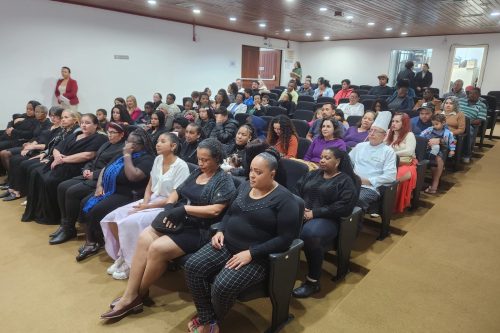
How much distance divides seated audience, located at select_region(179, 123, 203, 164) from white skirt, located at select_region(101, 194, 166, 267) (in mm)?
919

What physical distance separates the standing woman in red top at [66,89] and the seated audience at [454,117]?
22.1ft

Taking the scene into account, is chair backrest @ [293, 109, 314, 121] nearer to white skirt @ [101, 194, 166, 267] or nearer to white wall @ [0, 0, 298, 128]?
white skirt @ [101, 194, 166, 267]

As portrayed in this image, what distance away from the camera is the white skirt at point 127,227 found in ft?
8.18

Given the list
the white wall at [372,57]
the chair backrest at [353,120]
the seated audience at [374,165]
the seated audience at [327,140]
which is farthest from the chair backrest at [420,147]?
the white wall at [372,57]

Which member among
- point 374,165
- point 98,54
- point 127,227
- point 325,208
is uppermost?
point 98,54

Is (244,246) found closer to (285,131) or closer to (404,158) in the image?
(285,131)

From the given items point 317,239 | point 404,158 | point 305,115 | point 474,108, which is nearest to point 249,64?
point 305,115

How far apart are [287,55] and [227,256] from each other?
12432 millimetres

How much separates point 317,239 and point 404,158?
1.68 m

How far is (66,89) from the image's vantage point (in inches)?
276

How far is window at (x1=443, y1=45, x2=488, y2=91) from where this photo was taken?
33.0 feet

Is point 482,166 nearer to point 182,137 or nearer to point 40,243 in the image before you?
point 182,137

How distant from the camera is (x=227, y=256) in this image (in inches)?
79.7

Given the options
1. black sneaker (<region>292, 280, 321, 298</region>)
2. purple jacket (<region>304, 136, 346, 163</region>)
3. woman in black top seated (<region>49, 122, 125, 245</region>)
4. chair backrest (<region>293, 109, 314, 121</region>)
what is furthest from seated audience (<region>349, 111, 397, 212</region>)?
chair backrest (<region>293, 109, 314, 121</region>)
